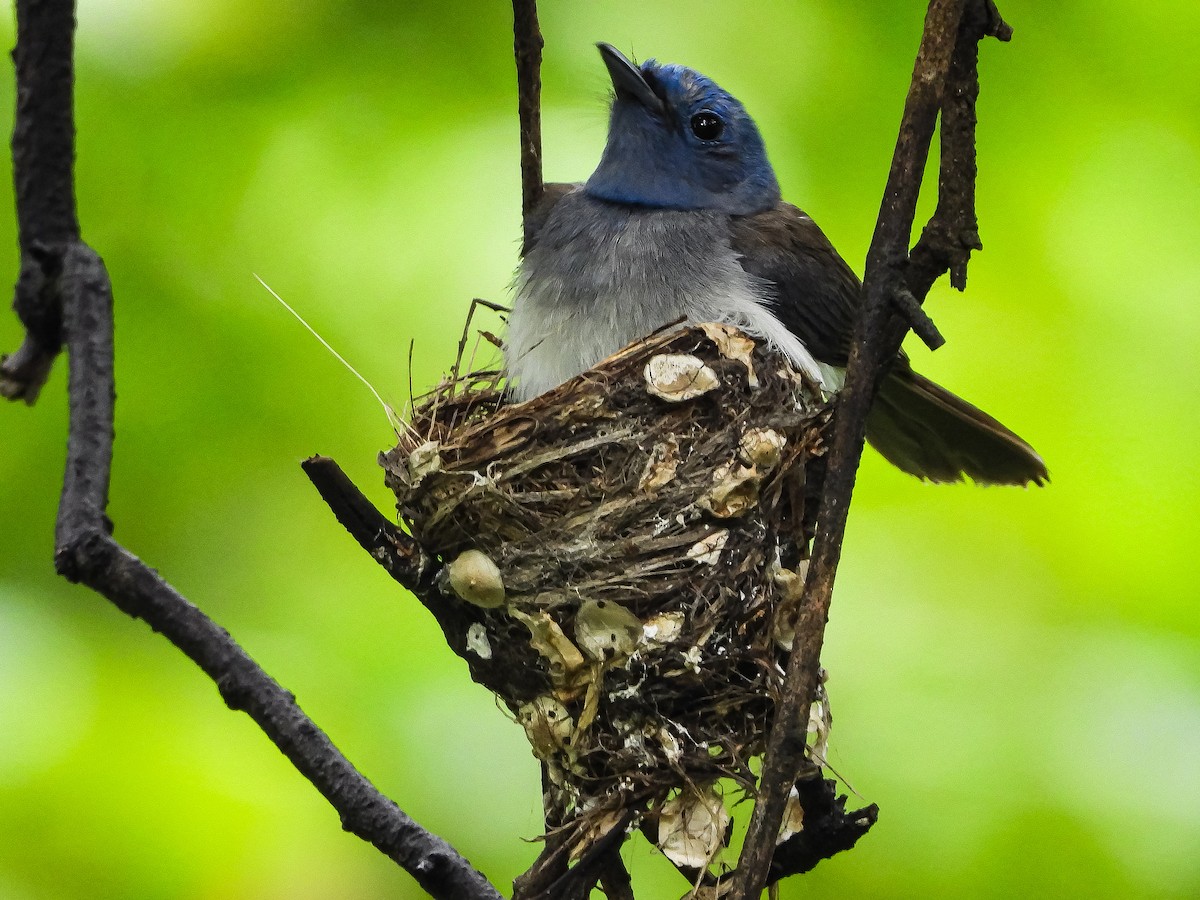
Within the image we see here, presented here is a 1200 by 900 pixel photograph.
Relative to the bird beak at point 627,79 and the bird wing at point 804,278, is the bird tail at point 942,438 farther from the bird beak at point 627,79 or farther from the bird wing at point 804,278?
the bird beak at point 627,79

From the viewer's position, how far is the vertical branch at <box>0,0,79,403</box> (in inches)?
52.6

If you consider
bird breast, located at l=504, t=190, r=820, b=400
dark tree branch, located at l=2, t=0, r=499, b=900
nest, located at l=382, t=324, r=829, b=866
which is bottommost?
nest, located at l=382, t=324, r=829, b=866

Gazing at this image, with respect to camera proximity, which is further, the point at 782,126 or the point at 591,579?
the point at 782,126

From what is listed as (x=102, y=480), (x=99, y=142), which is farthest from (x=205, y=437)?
(x=102, y=480)

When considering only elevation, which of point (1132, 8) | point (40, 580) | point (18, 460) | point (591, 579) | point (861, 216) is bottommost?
point (40, 580)

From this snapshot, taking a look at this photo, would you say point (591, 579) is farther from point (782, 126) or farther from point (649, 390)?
point (782, 126)

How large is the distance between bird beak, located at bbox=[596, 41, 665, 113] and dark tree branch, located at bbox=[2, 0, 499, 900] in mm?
2128

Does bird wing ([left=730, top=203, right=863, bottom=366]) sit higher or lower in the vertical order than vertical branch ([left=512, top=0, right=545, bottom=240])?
lower

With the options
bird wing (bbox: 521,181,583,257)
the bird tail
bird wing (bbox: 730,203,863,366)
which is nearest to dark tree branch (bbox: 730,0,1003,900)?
bird wing (bbox: 730,203,863,366)

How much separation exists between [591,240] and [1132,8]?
151 cm

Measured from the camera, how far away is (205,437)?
3324 mm

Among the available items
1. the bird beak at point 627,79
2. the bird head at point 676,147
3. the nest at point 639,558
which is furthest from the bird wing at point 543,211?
the nest at point 639,558

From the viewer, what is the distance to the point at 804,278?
3.19 m

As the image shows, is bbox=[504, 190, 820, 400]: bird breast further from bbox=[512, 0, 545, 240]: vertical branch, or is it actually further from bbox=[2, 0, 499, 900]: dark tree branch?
bbox=[2, 0, 499, 900]: dark tree branch
